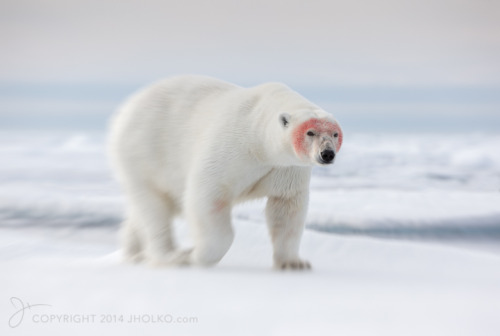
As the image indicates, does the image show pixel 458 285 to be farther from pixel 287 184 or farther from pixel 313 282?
pixel 287 184

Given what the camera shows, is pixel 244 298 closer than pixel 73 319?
No

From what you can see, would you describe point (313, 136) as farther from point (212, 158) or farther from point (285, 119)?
point (212, 158)

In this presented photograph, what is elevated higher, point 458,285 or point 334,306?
point 458,285

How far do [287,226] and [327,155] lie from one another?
3.48 ft

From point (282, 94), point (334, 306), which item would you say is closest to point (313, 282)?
point (334, 306)

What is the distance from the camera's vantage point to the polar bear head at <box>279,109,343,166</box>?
12.7 feet

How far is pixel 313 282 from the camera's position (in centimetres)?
429

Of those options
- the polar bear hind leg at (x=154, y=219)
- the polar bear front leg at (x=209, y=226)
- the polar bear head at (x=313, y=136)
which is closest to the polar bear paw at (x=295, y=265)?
the polar bear front leg at (x=209, y=226)

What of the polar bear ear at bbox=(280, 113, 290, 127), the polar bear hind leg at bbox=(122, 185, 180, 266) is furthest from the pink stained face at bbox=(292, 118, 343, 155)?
the polar bear hind leg at bbox=(122, 185, 180, 266)

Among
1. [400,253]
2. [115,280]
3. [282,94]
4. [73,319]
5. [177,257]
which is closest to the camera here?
[73,319]

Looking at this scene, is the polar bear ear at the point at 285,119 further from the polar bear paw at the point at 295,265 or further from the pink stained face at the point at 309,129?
the polar bear paw at the point at 295,265

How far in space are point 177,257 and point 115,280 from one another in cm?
68

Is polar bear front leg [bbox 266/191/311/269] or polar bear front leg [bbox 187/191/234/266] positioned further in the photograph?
polar bear front leg [bbox 266/191/311/269]

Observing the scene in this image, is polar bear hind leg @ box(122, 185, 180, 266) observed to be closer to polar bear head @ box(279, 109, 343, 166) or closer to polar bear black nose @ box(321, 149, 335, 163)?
polar bear head @ box(279, 109, 343, 166)
